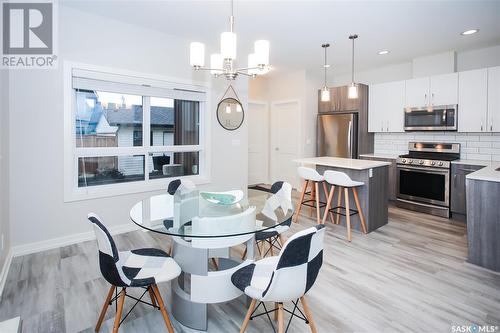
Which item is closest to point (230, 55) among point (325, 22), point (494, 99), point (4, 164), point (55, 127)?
point (325, 22)

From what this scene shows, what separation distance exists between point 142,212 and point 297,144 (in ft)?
15.2

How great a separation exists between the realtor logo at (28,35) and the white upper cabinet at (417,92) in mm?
5365

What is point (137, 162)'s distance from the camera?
3947 mm

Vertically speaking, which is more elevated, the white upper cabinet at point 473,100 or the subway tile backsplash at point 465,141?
the white upper cabinet at point 473,100

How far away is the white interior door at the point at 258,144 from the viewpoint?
6.87m

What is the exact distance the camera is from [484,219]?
9.11 feet

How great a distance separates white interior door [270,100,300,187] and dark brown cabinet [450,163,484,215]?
9.61 feet

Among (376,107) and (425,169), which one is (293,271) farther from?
(376,107)

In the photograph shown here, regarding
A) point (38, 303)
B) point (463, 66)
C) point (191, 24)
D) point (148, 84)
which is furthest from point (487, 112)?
point (38, 303)

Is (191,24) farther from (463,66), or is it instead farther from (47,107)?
(463,66)

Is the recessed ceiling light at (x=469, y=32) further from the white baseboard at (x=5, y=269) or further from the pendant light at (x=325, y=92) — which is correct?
the white baseboard at (x=5, y=269)

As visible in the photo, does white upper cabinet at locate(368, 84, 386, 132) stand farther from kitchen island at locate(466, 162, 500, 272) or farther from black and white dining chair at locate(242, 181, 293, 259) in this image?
black and white dining chair at locate(242, 181, 293, 259)

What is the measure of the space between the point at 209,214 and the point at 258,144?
16.5 ft

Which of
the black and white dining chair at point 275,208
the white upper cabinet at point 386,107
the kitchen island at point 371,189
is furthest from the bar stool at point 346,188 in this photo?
the white upper cabinet at point 386,107
